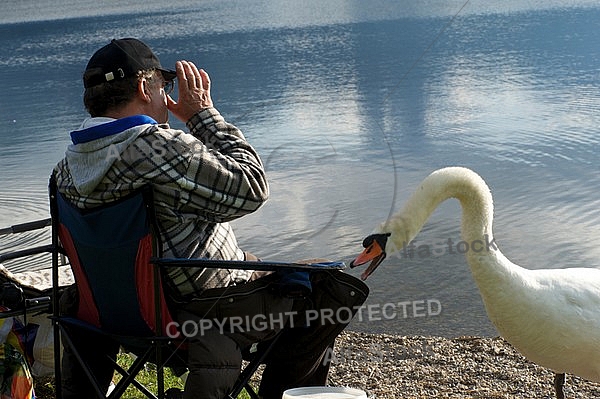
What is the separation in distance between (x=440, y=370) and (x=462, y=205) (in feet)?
3.22

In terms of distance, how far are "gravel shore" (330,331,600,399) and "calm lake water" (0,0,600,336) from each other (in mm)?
481

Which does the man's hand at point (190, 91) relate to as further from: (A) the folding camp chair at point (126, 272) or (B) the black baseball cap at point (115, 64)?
(A) the folding camp chair at point (126, 272)

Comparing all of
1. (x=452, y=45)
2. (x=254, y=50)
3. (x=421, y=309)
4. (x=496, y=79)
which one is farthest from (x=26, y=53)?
(x=421, y=309)

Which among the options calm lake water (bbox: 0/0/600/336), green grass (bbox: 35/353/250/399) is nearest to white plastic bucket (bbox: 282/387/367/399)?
green grass (bbox: 35/353/250/399)

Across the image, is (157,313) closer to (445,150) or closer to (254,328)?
(254,328)

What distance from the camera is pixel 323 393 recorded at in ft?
10.1

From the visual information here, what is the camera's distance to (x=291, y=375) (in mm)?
3369

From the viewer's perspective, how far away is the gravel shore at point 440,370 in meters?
4.42

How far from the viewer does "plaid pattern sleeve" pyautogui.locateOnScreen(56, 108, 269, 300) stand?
10.0 feet

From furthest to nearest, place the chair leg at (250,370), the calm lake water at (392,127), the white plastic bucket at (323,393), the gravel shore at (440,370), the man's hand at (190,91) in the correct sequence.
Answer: the calm lake water at (392,127) → the gravel shore at (440,370) → the man's hand at (190,91) → the chair leg at (250,370) → the white plastic bucket at (323,393)

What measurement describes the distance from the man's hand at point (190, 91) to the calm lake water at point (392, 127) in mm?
2659

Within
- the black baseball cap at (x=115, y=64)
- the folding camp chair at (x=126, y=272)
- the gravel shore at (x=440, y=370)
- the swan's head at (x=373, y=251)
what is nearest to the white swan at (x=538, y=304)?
the swan's head at (x=373, y=251)

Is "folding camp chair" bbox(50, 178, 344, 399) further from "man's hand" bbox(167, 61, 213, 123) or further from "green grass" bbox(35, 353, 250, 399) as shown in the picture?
"green grass" bbox(35, 353, 250, 399)

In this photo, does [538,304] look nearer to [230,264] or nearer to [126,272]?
[230,264]
